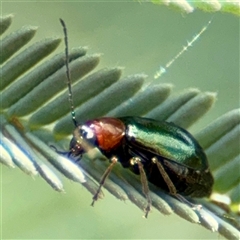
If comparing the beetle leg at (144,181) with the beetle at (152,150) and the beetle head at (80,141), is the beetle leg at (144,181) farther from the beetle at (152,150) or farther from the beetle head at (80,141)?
the beetle head at (80,141)

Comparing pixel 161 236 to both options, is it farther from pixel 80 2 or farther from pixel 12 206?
pixel 80 2

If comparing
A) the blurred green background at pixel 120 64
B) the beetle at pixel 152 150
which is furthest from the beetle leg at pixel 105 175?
the blurred green background at pixel 120 64

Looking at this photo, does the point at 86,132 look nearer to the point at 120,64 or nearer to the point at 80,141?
the point at 80,141

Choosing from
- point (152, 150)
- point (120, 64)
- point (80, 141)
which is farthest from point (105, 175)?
point (120, 64)

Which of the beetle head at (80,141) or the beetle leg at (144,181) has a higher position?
the beetle head at (80,141)

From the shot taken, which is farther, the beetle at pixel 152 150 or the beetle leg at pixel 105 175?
the beetle at pixel 152 150

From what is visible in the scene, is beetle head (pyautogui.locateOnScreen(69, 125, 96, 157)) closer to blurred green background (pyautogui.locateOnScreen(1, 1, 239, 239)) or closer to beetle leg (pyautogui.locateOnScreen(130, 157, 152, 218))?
beetle leg (pyautogui.locateOnScreen(130, 157, 152, 218))
